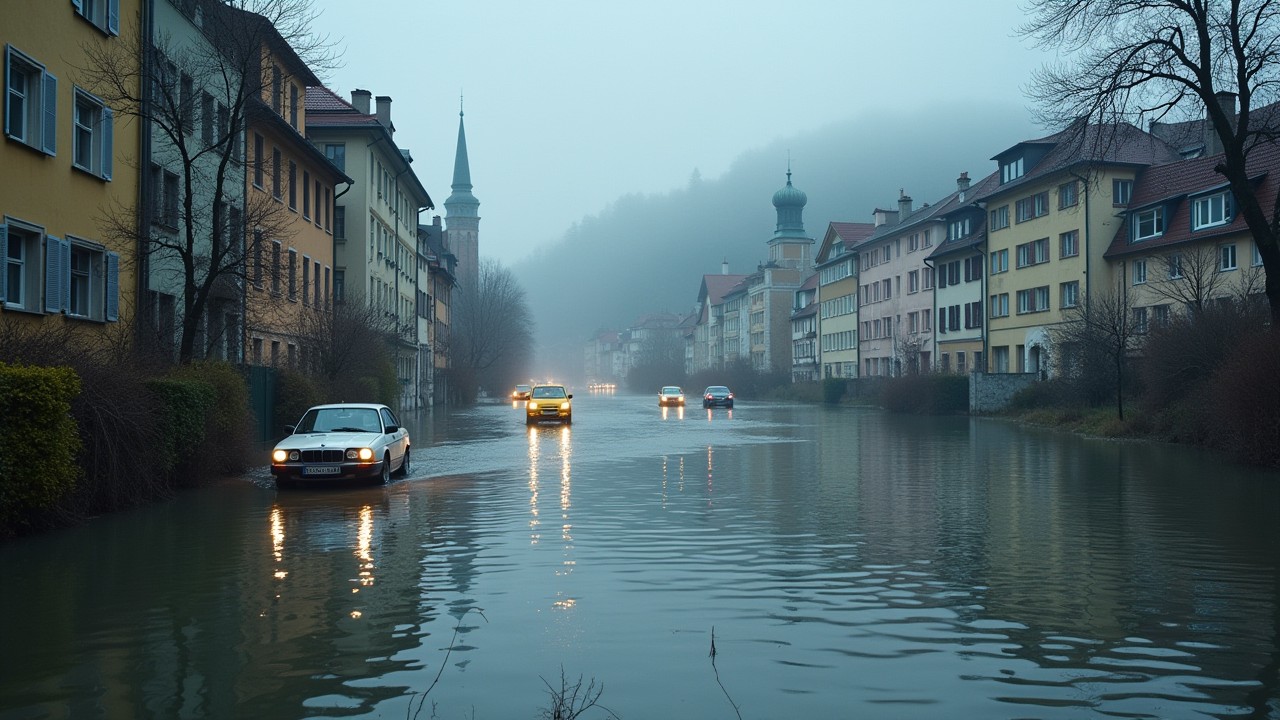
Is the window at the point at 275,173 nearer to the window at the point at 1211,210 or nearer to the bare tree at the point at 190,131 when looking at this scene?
the bare tree at the point at 190,131

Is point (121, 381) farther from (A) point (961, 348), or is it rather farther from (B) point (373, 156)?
(A) point (961, 348)

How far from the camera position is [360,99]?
2352 inches

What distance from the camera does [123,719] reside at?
19.2 feet

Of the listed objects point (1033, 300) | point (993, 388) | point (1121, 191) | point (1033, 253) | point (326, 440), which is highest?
point (1121, 191)

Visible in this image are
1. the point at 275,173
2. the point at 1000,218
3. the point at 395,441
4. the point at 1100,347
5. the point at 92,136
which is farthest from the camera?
the point at 1000,218

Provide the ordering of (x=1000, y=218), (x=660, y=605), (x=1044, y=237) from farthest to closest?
1. (x=1000, y=218)
2. (x=1044, y=237)
3. (x=660, y=605)

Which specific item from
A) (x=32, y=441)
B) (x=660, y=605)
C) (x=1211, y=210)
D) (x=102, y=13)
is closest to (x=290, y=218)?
(x=102, y=13)

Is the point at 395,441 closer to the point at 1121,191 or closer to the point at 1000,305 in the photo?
the point at 1121,191

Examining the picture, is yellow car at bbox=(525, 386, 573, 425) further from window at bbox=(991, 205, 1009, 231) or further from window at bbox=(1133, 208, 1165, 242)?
window at bbox=(991, 205, 1009, 231)

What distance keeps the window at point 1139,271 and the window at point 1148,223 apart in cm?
108

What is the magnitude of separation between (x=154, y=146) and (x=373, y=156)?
1088 inches

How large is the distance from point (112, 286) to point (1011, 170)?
50.1 metres

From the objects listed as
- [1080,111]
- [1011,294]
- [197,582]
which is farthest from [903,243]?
[197,582]

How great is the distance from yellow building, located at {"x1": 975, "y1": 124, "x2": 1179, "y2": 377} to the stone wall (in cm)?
112
